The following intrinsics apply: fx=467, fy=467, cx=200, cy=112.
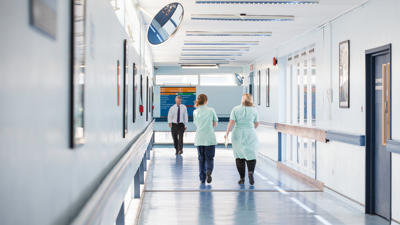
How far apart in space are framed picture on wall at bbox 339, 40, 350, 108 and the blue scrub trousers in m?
2.35

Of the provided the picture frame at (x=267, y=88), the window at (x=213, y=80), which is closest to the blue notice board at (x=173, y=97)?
the window at (x=213, y=80)

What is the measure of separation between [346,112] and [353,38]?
1086 mm

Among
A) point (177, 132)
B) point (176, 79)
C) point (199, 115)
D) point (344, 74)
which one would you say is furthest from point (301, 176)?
point (176, 79)

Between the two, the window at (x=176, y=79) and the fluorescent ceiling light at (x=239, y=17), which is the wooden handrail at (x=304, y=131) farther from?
the window at (x=176, y=79)

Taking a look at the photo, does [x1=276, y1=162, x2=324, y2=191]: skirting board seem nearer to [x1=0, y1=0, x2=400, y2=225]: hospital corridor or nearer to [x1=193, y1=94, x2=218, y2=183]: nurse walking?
[x1=0, y1=0, x2=400, y2=225]: hospital corridor

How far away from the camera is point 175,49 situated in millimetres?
11750

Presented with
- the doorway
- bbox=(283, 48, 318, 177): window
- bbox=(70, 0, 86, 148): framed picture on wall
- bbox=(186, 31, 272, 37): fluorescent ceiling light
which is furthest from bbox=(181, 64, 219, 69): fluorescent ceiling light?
bbox=(70, 0, 86, 148): framed picture on wall

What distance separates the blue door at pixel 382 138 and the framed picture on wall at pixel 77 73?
432cm

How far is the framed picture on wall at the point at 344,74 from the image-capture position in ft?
22.4

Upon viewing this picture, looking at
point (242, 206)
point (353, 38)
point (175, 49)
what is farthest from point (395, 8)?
point (175, 49)

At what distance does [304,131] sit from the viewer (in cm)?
886

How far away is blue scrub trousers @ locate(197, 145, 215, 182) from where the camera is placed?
817 cm

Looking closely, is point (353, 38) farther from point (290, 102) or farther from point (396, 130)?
point (290, 102)

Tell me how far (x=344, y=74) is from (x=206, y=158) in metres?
2.77
